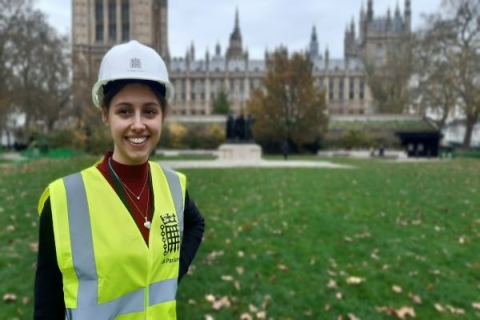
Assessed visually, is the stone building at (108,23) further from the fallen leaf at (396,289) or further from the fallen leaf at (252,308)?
the fallen leaf at (252,308)

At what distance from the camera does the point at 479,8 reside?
36156 mm

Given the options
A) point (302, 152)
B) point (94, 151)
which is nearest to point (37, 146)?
point (94, 151)

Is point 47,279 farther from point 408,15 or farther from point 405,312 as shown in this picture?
point 408,15

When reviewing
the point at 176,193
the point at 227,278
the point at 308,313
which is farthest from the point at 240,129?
the point at 176,193

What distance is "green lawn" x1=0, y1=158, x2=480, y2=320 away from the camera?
14.9ft

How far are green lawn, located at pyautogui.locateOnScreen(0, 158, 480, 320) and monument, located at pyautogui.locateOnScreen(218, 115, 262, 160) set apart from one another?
1809cm

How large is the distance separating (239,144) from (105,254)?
92.2ft

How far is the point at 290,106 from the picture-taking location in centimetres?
4291

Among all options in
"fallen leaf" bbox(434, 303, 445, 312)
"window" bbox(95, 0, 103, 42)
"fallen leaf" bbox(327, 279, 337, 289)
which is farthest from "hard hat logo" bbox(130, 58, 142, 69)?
"window" bbox(95, 0, 103, 42)

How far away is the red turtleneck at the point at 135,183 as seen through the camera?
1889 mm

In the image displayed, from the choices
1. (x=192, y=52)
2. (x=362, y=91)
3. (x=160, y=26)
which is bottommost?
(x=362, y=91)

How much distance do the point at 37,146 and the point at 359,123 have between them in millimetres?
34863

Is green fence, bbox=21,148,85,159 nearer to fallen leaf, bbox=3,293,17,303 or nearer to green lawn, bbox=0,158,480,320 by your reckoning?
green lawn, bbox=0,158,480,320

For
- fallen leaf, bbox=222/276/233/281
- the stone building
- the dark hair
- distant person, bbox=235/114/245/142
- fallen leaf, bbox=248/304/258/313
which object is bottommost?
fallen leaf, bbox=248/304/258/313
